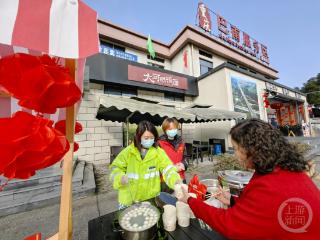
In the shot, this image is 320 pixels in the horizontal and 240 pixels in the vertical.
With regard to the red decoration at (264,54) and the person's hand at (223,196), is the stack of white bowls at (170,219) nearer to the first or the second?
the person's hand at (223,196)

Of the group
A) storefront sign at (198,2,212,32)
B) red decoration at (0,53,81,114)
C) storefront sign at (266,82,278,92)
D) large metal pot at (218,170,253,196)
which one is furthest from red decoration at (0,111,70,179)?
storefront sign at (198,2,212,32)

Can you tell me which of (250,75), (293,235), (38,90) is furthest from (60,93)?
(250,75)

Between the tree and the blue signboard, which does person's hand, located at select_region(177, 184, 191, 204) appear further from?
the tree

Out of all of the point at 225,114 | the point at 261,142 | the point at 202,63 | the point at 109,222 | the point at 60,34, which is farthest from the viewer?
the point at 202,63

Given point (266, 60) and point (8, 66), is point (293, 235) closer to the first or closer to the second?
point (8, 66)

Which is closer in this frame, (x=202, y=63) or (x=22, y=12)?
(x=22, y=12)

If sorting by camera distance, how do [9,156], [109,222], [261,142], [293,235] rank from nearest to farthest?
1. [9,156]
2. [293,235]
3. [261,142]
4. [109,222]

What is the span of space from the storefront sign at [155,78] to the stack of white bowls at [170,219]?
846 centimetres

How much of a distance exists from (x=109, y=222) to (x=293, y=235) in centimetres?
135

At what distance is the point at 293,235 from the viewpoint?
0.97m

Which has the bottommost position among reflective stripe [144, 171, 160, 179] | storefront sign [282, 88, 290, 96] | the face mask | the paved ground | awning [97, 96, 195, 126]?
the paved ground

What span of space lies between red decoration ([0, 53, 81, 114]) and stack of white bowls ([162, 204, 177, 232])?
1194 mm

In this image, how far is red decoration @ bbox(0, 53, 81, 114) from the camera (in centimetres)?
65

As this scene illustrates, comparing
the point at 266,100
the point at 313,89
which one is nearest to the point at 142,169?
the point at 266,100
